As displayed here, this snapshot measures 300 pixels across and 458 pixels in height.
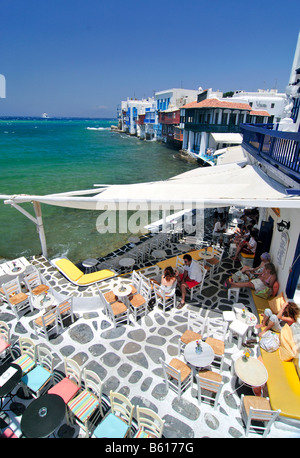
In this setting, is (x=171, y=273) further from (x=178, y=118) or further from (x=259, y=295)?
(x=178, y=118)

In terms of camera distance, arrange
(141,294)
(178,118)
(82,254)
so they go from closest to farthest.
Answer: (141,294) → (82,254) → (178,118)

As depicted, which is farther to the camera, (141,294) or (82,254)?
(82,254)

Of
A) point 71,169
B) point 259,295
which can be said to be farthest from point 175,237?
point 71,169

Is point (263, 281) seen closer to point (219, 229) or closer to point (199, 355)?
point (199, 355)

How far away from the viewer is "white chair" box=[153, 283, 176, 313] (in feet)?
22.0

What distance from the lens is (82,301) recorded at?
6945mm

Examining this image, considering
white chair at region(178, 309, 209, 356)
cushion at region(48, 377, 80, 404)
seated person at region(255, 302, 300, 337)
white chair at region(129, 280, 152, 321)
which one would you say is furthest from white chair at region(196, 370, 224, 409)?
white chair at region(129, 280, 152, 321)

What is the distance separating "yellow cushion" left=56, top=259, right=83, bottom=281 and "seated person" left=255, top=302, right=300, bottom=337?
208 inches

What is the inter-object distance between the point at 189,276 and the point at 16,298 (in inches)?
193

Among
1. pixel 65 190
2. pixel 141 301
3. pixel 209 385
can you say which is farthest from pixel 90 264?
pixel 65 190

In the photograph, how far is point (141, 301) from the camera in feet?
21.8

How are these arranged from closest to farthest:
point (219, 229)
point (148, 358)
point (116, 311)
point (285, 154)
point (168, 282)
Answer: point (148, 358)
point (285, 154)
point (116, 311)
point (168, 282)
point (219, 229)

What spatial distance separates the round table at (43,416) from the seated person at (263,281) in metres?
5.01
